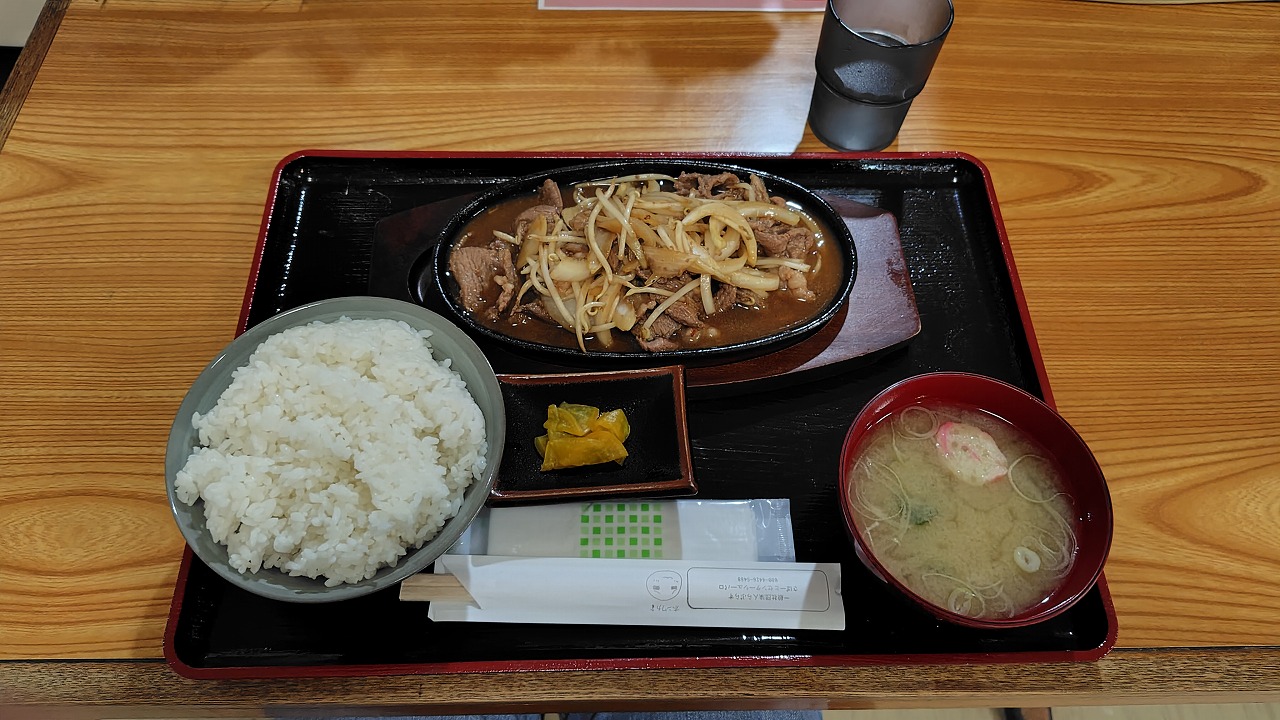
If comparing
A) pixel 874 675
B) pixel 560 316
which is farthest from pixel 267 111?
pixel 874 675

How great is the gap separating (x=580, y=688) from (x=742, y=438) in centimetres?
69

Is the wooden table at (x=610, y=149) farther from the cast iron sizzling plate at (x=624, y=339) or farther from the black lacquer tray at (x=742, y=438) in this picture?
the cast iron sizzling plate at (x=624, y=339)

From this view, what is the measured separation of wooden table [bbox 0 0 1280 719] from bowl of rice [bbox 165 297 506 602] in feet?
0.95

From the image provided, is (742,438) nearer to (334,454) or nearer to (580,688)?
(580,688)

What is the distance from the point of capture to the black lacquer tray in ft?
5.16

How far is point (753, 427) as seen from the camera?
1876mm

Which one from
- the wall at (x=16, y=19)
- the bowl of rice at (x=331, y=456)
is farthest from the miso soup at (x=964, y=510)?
the wall at (x=16, y=19)

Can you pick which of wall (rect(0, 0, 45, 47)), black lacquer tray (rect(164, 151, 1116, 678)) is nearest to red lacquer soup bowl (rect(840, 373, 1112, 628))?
black lacquer tray (rect(164, 151, 1116, 678))

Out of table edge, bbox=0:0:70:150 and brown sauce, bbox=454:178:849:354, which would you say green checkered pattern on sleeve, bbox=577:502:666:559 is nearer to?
brown sauce, bbox=454:178:849:354

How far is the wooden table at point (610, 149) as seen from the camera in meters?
1.58

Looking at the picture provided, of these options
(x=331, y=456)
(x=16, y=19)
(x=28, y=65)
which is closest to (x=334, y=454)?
(x=331, y=456)

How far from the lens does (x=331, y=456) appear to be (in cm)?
155

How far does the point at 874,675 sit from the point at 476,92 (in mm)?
2082

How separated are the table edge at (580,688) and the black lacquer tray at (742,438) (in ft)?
0.11
